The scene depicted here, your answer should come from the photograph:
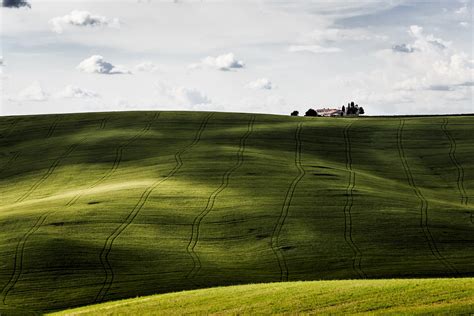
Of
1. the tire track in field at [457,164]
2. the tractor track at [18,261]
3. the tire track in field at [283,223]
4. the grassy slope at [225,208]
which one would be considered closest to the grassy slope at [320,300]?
the tractor track at [18,261]

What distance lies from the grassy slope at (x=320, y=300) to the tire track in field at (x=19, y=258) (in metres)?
6.92

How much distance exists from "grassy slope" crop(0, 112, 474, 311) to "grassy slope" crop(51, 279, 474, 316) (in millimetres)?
7715

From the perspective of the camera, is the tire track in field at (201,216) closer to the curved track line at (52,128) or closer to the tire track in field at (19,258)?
→ the tire track in field at (19,258)

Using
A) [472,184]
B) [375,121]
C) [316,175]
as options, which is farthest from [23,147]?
[472,184]

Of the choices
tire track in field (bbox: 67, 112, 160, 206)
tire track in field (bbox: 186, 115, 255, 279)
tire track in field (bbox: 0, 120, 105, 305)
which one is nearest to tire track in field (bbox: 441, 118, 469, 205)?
tire track in field (bbox: 186, 115, 255, 279)

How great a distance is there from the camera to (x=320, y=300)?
1220 inches

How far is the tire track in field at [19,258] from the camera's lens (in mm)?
40688

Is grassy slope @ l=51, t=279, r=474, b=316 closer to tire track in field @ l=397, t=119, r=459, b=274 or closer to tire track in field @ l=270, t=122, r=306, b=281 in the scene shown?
tire track in field @ l=270, t=122, r=306, b=281

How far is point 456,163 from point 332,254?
90.9 ft

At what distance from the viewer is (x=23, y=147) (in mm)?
79375

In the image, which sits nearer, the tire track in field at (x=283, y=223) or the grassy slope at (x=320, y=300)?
the grassy slope at (x=320, y=300)

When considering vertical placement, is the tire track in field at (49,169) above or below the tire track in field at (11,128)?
below

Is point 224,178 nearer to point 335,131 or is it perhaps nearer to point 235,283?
point 235,283

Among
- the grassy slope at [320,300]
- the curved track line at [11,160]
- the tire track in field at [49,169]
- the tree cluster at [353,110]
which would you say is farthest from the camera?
the tree cluster at [353,110]
